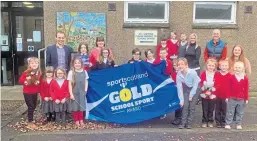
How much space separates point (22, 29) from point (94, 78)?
200 inches

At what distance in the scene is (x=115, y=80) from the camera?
20.2 ft

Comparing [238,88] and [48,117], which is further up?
[238,88]

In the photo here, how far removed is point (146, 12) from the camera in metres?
8.91

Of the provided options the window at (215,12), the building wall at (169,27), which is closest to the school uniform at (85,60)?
the building wall at (169,27)

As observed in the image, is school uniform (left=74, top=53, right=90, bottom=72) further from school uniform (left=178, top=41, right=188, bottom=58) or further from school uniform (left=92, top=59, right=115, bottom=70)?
school uniform (left=178, top=41, right=188, bottom=58)

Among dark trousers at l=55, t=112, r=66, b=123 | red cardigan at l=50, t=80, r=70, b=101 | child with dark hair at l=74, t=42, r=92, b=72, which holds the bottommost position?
dark trousers at l=55, t=112, r=66, b=123

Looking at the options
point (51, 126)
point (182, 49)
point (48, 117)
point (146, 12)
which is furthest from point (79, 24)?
point (51, 126)

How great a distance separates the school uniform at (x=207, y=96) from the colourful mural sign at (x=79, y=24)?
3740mm

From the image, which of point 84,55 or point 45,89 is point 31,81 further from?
point 84,55

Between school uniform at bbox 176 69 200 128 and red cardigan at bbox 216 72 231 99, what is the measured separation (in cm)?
42

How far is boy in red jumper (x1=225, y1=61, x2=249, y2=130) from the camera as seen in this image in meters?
5.85

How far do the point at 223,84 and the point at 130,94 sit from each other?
1724mm

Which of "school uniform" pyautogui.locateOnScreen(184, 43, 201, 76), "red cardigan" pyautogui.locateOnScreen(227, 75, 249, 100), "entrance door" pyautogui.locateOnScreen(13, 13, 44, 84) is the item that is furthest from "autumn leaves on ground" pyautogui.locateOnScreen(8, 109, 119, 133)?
"entrance door" pyautogui.locateOnScreen(13, 13, 44, 84)

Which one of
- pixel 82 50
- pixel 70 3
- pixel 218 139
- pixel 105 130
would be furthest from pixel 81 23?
pixel 218 139
